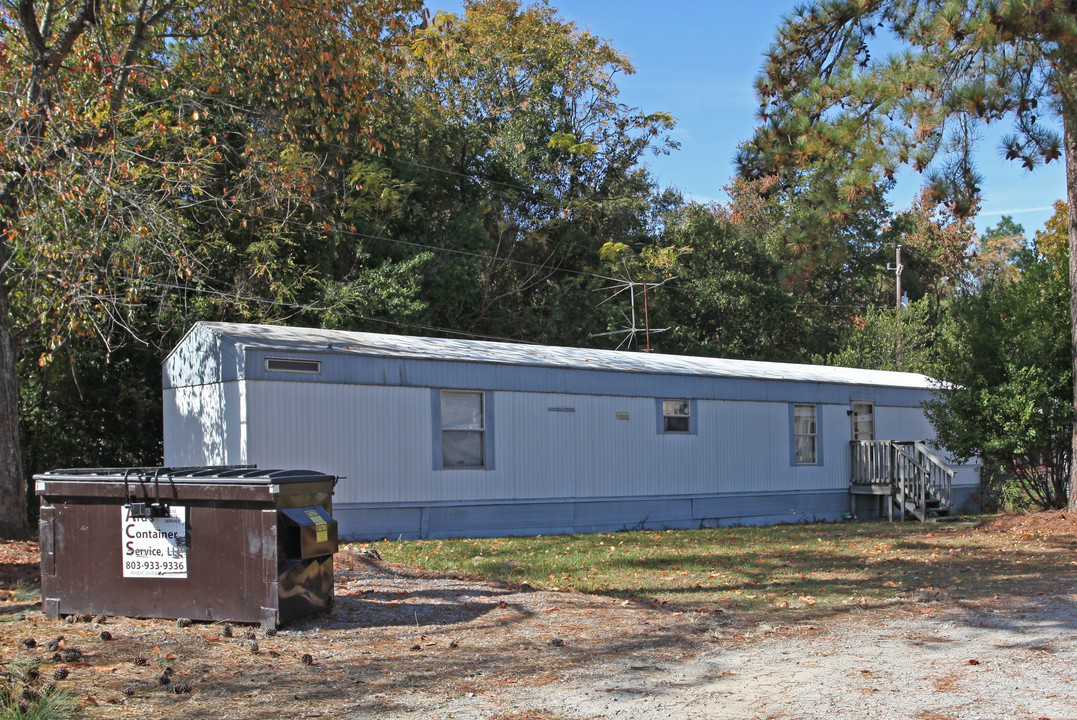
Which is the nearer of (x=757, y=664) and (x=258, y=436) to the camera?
(x=757, y=664)

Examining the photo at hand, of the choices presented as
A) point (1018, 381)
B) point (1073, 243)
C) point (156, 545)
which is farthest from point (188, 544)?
point (1018, 381)

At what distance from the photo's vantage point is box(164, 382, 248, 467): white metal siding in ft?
43.0

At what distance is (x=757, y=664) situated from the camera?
6082 mm

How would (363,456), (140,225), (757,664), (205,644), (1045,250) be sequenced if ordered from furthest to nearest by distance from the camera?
(1045,250), (363,456), (140,225), (205,644), (757,664)

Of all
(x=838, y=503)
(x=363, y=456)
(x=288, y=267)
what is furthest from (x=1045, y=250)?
(x=363, y=456)

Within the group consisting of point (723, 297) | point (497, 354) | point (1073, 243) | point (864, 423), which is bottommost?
point (864, 423)

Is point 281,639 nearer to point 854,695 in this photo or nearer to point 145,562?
point 145,562

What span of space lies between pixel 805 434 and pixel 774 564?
29.0 feet

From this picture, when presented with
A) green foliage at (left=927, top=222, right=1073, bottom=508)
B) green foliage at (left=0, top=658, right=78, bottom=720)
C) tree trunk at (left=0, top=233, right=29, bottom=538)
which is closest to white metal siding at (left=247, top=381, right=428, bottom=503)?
tree trunk at (left=0, top=233, right=29, bottom=538)

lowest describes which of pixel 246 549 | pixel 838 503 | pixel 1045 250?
pixel 838 503

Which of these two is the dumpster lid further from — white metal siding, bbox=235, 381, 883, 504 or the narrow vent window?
the narrow vent window

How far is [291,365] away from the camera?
13.3 metres

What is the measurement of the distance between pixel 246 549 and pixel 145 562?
0.91m

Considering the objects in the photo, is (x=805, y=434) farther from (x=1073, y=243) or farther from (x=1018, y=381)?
(x=1073, y=243)
